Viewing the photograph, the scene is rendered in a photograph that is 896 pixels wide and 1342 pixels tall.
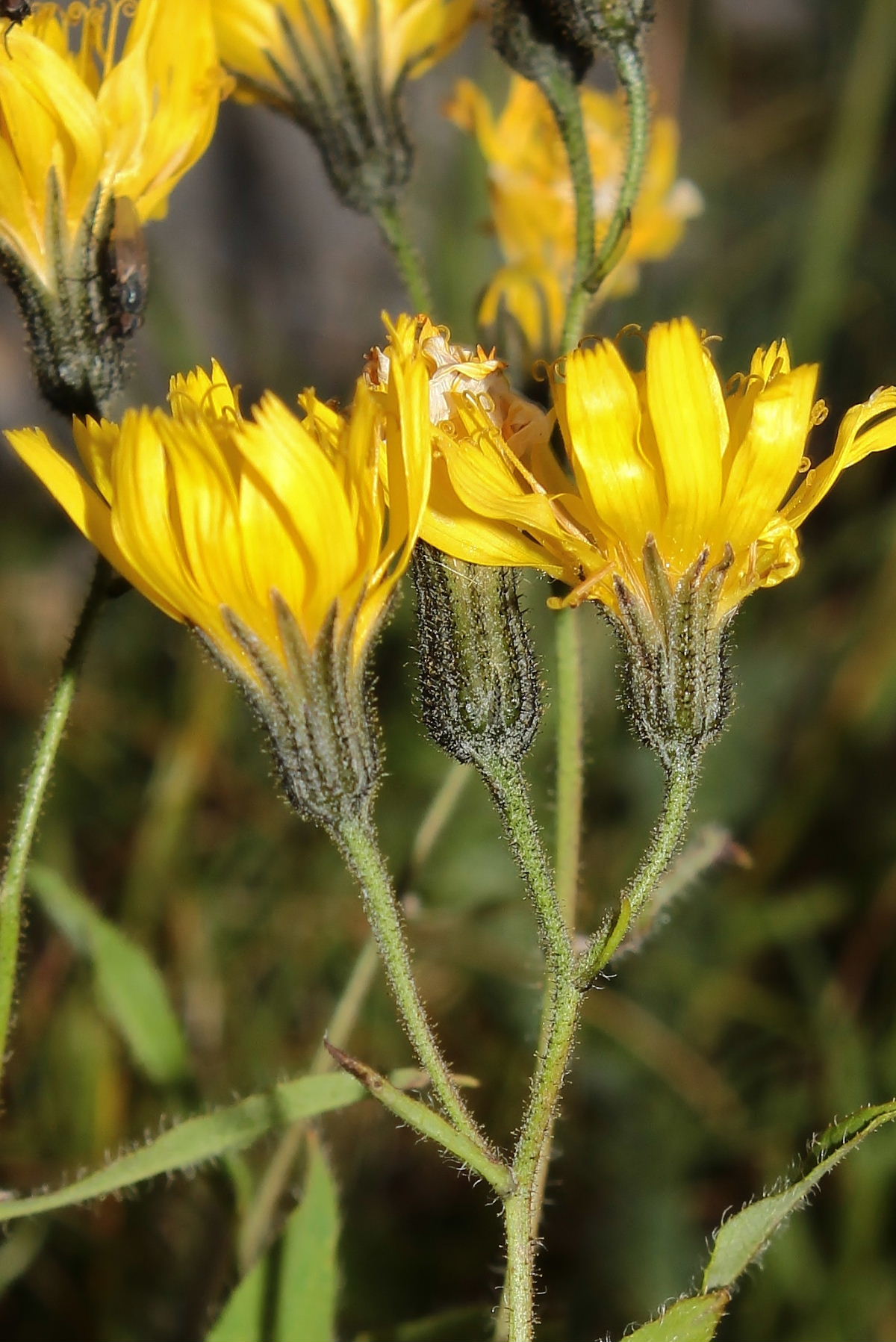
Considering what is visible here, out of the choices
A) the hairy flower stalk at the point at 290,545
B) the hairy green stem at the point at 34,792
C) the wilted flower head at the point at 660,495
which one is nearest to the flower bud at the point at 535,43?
the wilted flower head at the point at 660,495

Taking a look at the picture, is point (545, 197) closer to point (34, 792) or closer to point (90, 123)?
point (90, 123)

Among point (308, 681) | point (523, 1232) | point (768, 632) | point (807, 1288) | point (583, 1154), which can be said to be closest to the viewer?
point (523, 1232)

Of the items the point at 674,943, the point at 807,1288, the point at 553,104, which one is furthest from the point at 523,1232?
the point at 674,943

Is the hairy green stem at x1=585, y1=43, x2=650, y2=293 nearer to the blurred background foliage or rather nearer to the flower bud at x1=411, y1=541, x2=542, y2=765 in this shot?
the flower bud at x1=411, y1=541, x2=542, y2=765

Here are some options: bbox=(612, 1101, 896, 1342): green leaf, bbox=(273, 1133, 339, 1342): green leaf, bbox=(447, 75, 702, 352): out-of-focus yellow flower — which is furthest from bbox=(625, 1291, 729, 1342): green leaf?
bbox=(447, 75, 702, 352): out-of-focus yellow flower

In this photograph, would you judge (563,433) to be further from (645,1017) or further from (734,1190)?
(734,1190)
